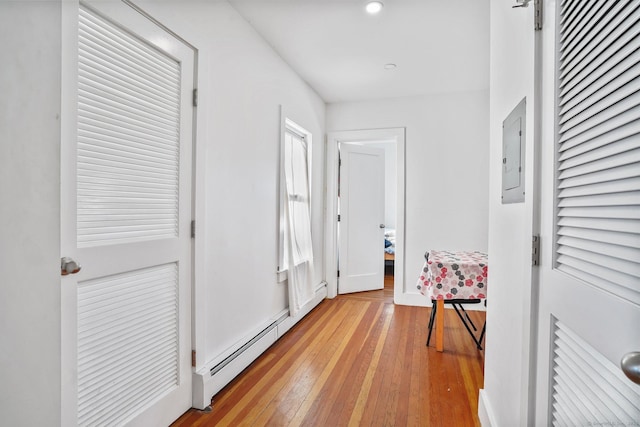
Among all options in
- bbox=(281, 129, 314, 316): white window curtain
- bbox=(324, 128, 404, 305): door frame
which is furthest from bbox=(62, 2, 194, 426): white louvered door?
bbox=(324, 128, 404, 305): door frame

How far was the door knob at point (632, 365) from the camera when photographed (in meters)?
0.53

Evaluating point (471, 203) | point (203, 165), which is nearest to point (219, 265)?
point (203, 165)

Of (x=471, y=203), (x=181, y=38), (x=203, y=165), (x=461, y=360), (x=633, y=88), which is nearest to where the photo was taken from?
(x=633, y=88)

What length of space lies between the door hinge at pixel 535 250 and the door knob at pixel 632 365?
0.50m

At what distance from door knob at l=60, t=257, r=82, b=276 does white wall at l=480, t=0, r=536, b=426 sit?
63.0 inches

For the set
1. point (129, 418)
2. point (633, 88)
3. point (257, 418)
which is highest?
point (633, 88)

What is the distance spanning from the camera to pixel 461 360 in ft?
8.34

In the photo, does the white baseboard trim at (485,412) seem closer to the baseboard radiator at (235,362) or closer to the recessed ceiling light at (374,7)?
the baseboard radiator at (235,362)

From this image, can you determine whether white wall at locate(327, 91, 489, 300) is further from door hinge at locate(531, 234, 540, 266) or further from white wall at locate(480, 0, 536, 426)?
door hinge at locate(531, 234, 540, 266)

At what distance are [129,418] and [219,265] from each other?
2.96 ft

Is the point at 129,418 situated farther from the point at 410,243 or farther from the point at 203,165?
the point at 410,243

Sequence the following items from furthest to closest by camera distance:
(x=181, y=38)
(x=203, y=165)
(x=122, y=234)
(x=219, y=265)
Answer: (x=219, y=265) → (x=203, y=165) → (x=181, y=38) → (x=122, y=234)

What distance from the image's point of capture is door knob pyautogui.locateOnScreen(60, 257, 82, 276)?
120 cm

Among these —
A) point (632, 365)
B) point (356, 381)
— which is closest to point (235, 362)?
point (356, 381)
